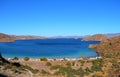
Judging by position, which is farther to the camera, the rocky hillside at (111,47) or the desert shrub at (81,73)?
the rocky hillside at (111,47)

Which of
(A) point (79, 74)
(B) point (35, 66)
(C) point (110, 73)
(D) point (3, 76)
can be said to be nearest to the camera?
(D) point (3, 76)

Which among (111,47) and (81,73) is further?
(111,47)

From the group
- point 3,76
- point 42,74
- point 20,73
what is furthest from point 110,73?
point 3,76

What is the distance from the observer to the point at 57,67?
3784 centimetres

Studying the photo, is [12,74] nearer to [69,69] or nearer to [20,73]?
[20,73]

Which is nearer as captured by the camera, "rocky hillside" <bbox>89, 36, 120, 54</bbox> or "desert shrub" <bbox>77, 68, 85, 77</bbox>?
"desert shrub" <bbox>77, 68, 85, 77</bbox>

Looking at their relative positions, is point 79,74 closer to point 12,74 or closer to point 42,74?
point 42,74

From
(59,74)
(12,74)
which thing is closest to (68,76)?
(59,74)

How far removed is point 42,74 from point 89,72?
707 centimetres

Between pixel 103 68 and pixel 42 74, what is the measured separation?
9.91 meters

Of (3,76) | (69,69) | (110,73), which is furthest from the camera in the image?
(69,69)

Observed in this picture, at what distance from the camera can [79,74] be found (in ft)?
110

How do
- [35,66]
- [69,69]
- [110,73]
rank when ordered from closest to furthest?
[110,73] < [69,69] < [35,66]

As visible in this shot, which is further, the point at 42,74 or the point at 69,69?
the point at 69,69
